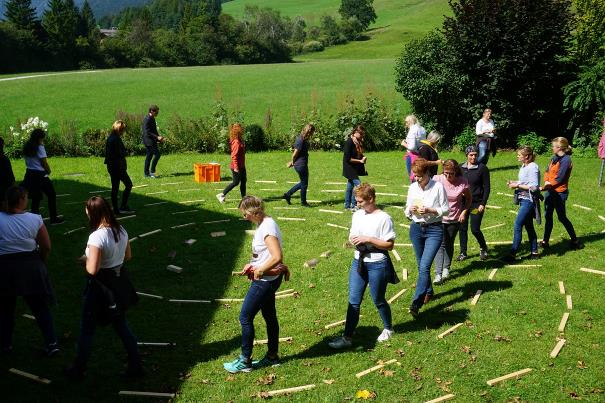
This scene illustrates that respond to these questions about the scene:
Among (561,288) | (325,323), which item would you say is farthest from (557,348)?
(325,323)

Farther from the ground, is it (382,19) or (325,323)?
(382,19)

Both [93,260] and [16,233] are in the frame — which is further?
[16,233]

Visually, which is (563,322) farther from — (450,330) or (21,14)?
(21,14)

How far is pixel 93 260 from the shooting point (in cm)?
695

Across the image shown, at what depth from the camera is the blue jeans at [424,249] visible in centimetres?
921

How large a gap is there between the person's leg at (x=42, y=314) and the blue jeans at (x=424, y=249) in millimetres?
5155

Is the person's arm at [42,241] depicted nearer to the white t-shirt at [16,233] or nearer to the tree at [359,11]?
the white t-shirt at [16,233]

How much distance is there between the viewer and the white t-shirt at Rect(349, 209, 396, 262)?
7836 mm

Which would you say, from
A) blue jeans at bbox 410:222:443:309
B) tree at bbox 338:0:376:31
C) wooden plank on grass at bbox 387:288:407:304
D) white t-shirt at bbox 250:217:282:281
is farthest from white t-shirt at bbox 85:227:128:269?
tree at bbox 338:0:376:31

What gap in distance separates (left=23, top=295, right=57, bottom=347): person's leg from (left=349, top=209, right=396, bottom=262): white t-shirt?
4074mm

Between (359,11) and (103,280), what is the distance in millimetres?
143531

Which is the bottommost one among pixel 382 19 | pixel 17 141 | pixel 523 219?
pixel 523 219

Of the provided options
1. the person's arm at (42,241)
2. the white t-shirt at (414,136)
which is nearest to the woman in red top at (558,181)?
the white t-shirt at (414,136)

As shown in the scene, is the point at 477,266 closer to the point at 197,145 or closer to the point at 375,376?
the point at 375,376
